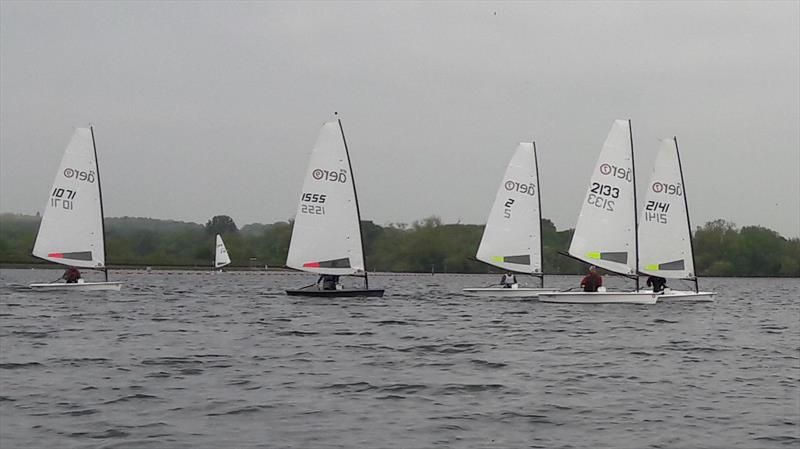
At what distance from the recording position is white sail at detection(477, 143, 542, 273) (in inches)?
1901

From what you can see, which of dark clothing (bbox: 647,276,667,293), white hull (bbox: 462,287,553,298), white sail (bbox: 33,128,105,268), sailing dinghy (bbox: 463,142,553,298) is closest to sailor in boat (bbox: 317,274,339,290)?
white hull (bbox: 462,287,553,298)

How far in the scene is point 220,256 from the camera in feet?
336

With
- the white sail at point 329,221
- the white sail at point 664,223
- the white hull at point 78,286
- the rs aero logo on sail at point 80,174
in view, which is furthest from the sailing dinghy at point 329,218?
the white sail at point 664,223

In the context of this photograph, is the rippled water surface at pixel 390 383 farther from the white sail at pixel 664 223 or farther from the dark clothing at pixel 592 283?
the white sail at pixel 664 223

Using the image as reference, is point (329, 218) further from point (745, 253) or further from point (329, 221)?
point (745, 253)

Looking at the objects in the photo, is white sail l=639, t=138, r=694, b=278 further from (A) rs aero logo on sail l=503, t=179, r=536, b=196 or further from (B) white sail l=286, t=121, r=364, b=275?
(B) white sail l=286, t=121, r=364, b=275

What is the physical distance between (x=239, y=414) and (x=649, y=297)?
1071 inches

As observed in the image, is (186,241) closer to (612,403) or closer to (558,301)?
(558,301)

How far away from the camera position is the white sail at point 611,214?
41875 mm

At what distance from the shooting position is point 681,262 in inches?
1670

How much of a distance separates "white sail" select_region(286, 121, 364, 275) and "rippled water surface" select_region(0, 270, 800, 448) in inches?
467

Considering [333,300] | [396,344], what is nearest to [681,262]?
[333,300]

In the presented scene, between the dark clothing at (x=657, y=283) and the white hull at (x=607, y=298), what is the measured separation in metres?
2.70

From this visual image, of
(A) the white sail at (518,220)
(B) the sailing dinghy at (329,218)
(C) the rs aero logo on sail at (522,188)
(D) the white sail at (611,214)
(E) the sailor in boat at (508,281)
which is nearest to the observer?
(B) the sailing dinghy at (329,218)
